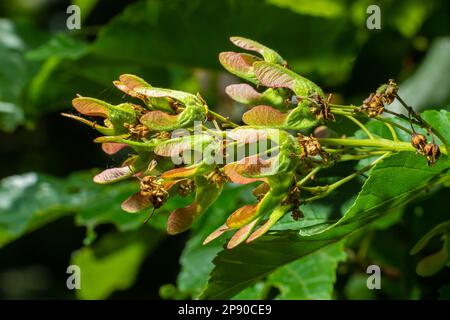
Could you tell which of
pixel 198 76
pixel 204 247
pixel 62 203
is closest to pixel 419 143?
pixel 204 247

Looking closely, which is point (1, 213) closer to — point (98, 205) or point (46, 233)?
point (98, 205)

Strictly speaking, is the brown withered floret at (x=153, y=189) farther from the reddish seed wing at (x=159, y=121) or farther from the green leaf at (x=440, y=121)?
the green leaf at (x=440, y=121)

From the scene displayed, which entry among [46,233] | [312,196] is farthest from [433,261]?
[46,233]

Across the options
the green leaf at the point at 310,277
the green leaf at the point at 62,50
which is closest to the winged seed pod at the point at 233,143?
the green leaf at the point at 310,277

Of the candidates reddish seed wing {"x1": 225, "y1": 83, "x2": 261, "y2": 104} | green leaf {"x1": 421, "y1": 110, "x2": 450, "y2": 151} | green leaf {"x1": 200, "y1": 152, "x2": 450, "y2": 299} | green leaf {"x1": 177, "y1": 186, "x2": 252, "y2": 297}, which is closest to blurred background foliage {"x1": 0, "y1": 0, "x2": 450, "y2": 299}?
green leaf {"x1": 177, "y1": 186, "x2": 252, "y2": 297}

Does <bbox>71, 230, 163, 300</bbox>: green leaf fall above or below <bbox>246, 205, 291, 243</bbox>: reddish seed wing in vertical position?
above

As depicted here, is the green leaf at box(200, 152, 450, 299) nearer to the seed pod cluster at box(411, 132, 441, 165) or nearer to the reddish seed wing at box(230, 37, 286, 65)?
the seed pod cluster at box(411, 132, 441, 165)
